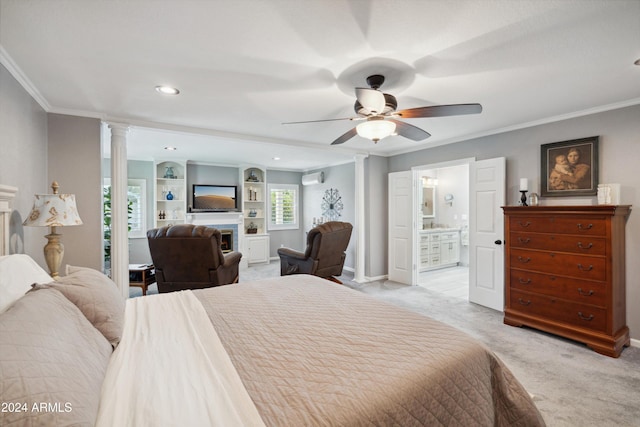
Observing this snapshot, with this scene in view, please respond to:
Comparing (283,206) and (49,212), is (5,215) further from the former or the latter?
(283,206)

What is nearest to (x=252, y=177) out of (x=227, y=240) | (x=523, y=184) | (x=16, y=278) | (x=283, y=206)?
(x=283, y=206)

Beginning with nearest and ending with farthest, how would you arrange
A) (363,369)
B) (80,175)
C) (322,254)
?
(363,369), (80,175), (322,254)

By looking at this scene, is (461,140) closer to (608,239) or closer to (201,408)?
(608,239)

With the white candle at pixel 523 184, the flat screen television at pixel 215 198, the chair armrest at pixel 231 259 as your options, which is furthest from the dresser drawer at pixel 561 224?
the flat screen television at pixel 215 198

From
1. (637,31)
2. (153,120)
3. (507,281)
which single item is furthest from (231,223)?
(637,31)

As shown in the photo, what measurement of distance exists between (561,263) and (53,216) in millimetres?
4690

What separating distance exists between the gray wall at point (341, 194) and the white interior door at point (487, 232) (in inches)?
90.3

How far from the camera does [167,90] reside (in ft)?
8.51

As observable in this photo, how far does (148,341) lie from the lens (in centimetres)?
134

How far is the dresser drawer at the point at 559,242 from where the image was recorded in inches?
109

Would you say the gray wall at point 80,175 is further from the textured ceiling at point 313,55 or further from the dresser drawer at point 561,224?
the dresser drawer at point 561,224

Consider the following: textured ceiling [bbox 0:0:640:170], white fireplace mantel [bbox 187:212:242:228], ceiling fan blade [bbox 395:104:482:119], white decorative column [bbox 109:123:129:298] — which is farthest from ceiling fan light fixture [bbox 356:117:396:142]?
white fireplace mantel [bbox 187:212:242:228]

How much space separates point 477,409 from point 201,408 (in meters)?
1.10

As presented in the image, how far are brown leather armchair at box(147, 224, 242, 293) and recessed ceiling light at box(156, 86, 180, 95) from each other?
1.50m
